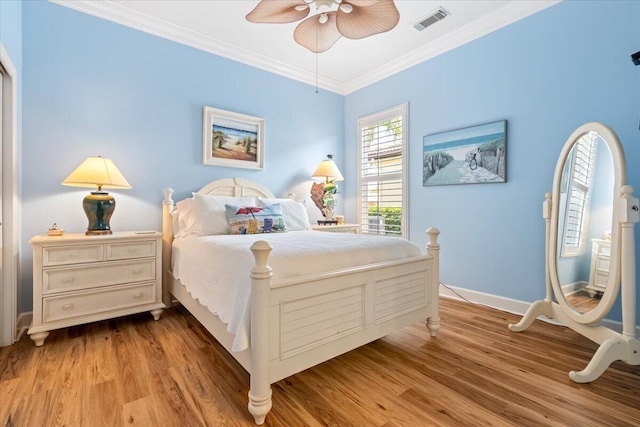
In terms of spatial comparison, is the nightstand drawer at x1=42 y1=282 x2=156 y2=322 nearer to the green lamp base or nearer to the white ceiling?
the green lamp base

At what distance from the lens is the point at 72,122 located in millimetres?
2553

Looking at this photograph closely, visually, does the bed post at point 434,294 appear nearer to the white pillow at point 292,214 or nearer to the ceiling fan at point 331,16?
the white pillow at point 292,214

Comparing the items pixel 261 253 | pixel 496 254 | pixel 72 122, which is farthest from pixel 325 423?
pixel 72 122

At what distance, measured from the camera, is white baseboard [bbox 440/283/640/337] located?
2.65 meters

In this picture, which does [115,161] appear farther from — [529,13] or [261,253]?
[529,13]

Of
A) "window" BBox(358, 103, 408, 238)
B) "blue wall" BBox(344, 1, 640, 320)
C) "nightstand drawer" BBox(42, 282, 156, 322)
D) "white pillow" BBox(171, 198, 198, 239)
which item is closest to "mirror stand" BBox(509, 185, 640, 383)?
"blue wall" BBox(344, 1, 640, 320)

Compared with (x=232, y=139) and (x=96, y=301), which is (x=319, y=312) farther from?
(x=232, y=139)

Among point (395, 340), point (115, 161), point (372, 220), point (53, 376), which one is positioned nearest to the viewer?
point (53, 376)

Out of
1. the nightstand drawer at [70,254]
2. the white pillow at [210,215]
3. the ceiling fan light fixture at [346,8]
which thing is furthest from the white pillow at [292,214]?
the ceiling fan light fixture at [346,8]

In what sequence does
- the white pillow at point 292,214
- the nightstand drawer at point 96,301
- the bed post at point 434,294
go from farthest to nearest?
1. the white pillow at point 292,214
2. the bed post at point 434,294
3. the nightstand drawer at point 96,301

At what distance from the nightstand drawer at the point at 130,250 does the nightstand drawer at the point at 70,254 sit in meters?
0.07

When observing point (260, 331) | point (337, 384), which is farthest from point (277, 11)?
point (337, 384)

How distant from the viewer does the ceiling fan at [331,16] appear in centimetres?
183

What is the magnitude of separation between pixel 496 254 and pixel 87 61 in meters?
4.09
